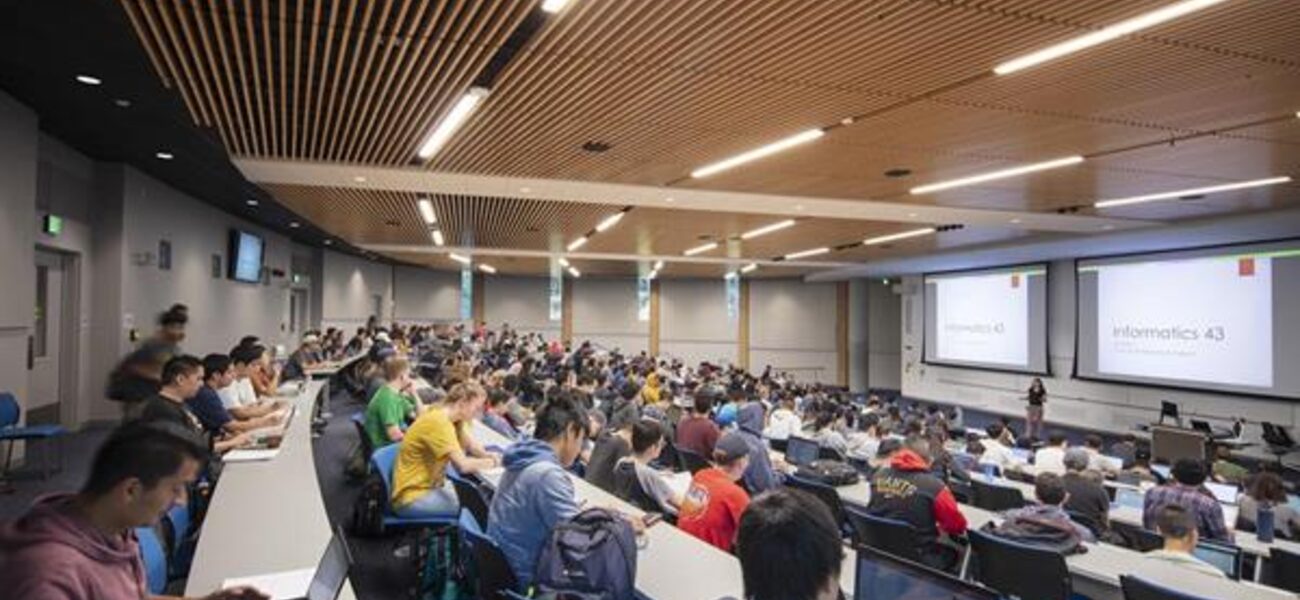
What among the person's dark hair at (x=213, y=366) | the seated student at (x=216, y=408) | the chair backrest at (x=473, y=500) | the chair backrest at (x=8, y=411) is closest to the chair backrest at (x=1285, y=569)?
the chair backrest at (x=473, y=500)

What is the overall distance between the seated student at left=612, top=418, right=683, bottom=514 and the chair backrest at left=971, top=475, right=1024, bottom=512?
119 inches

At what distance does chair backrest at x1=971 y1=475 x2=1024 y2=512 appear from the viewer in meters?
5.92

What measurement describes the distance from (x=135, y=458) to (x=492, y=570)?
1340mm

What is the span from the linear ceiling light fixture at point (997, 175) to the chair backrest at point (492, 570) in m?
6.74

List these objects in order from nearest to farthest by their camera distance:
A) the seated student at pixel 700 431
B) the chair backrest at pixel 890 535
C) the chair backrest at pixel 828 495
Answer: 1. the chair backrest at pixel 890 535
2. the chair backrest at pixel 828 495
3. the seated student at pixel 700 431

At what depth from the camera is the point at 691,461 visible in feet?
21.5

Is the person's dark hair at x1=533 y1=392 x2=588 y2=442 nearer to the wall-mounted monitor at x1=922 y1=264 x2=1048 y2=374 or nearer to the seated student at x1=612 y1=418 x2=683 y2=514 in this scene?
the seated student at x1=612 y1=418 x2=683 y2=514

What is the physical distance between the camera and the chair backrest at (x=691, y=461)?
6410 millimetres

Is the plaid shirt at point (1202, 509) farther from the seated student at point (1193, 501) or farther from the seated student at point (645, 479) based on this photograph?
the seated student at point (645, 479)

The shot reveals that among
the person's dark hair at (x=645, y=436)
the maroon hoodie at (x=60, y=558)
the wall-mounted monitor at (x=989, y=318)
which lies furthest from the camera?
the wall-mounted monitor at (x=989, y=318)

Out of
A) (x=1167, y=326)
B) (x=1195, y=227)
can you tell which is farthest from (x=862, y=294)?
(x=1195, y=227)

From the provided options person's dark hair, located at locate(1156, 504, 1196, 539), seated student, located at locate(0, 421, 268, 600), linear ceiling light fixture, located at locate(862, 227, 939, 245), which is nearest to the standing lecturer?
linear ceiling light fixture, located at locate(862, 227, 939, 245)

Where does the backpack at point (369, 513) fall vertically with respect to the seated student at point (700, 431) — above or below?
below

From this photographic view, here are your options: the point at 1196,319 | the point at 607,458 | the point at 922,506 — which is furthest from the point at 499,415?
the point at 1196,319
